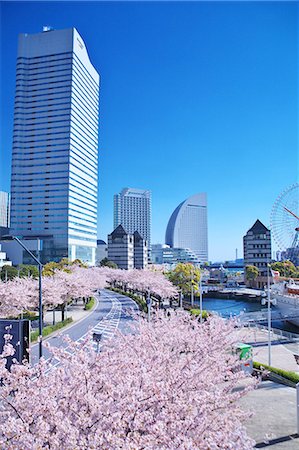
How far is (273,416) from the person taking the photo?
12.7 m

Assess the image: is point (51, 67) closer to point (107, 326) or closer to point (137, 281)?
point (137, 281)

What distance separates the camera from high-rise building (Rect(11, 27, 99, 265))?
389ft

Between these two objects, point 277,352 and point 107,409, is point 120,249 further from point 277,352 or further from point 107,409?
point 107,409

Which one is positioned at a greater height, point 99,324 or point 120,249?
point 120,249

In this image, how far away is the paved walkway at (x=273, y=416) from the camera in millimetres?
10750

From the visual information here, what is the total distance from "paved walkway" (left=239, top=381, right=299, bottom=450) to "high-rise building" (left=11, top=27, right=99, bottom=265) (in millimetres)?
105372

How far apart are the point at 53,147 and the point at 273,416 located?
119535 millimetres

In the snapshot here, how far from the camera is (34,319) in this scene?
33.8 meters

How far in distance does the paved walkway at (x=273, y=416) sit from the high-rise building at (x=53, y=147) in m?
105

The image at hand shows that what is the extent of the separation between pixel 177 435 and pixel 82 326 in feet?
91.2

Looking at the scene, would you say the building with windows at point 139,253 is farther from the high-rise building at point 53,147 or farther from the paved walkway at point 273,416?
the paved walkway at point 273,416

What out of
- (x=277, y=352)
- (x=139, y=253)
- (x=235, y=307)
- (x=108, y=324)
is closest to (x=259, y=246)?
(x=235, y=307)

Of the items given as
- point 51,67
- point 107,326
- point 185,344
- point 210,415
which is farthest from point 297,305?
point 51,67

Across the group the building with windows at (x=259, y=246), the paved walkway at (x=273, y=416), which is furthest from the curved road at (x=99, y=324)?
the building with windows at (x=259, y=246)
